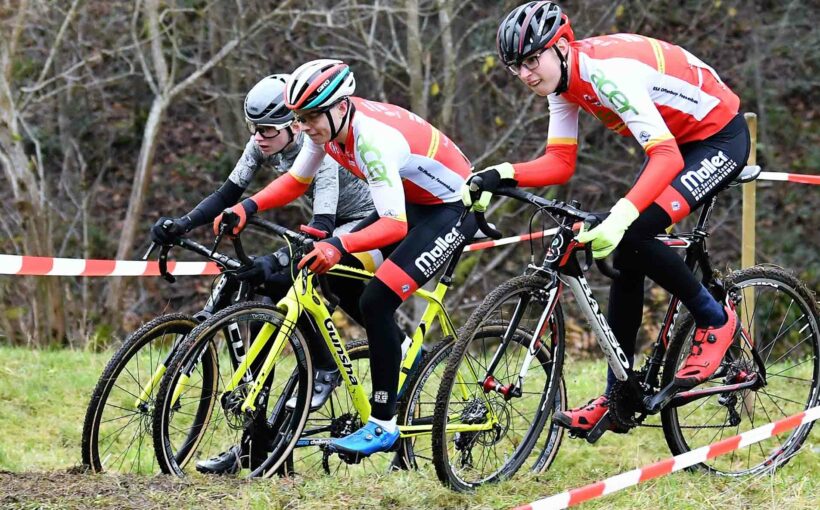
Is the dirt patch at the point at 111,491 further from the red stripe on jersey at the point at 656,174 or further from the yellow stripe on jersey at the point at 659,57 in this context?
the yellow stripe on jersey at the point at 659,57

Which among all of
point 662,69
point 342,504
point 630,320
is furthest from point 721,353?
point 342,504

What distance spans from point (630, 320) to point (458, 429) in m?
0.97

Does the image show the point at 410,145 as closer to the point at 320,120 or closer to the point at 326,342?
the point at 320,120

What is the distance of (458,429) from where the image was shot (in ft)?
16.5

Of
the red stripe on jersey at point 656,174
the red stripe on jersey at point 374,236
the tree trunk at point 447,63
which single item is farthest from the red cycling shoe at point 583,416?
the tree trunk at point 447,63

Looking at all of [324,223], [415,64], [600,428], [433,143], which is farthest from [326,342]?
[415,64]

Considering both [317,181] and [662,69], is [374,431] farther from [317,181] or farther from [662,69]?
[662,69]

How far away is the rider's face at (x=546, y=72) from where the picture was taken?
4.77 metres

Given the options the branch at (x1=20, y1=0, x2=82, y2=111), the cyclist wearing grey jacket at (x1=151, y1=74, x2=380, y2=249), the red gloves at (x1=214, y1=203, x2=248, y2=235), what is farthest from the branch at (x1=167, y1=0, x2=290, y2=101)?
the red gloves at (x1=214, y1=203, x2=248, y2=235)

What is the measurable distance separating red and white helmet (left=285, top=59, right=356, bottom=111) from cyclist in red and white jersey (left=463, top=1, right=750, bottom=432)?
72 centimetres

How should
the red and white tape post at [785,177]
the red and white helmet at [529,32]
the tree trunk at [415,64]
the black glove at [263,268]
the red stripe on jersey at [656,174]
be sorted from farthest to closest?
the tree trunk at [415,64] < the red and white tape post at [785,177] < the black glove at [263,268] < the red and white helmet at [529,32] < the red stripe on jersey at [656,174]

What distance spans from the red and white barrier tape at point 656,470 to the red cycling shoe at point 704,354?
354mm

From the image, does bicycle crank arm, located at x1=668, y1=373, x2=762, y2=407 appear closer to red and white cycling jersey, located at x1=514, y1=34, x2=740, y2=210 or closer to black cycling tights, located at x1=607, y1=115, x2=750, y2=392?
black cycling tights, located at x1=607, y1=115, x2=750, y2=392

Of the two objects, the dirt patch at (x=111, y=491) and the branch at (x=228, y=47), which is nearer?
the dirt patch at (x=111, y=491)
